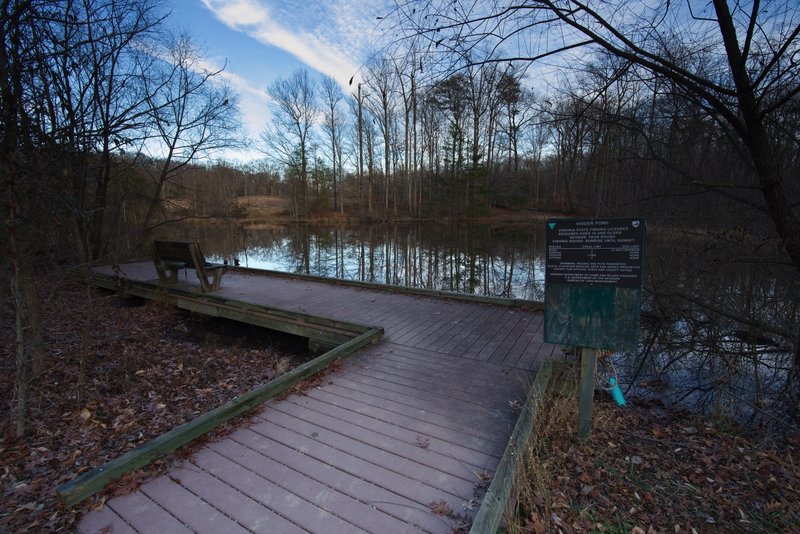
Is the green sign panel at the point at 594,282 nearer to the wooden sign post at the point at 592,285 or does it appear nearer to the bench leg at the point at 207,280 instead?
the wooden sign post at the point at 592,285

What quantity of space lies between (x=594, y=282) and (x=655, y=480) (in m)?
1.56

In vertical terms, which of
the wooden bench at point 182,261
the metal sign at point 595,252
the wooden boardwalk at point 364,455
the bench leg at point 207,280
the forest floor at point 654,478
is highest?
the metal sign at point 595,252

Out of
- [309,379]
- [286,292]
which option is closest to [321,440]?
[309,379]

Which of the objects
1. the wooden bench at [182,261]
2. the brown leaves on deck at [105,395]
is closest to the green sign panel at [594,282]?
the brown leaves on deck at [105,395]

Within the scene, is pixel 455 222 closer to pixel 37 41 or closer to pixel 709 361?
pixel 709 361

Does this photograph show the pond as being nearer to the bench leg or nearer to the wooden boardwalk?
the wooden boardwalk

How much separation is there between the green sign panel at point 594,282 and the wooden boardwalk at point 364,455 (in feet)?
3.27

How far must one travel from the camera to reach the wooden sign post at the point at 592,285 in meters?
2.70

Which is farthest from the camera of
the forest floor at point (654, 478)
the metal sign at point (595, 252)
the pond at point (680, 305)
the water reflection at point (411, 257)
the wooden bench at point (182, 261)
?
the water reflection at point (411, 257)

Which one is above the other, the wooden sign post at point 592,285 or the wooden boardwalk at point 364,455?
the wooden sign post at point 592,285

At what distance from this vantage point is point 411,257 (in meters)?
16.8

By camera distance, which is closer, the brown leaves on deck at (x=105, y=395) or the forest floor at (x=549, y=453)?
the forest floor at (x=549, y=453)

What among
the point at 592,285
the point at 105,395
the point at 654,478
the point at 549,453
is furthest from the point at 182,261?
the point at 654,478

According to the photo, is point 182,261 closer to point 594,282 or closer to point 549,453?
point 549,453
